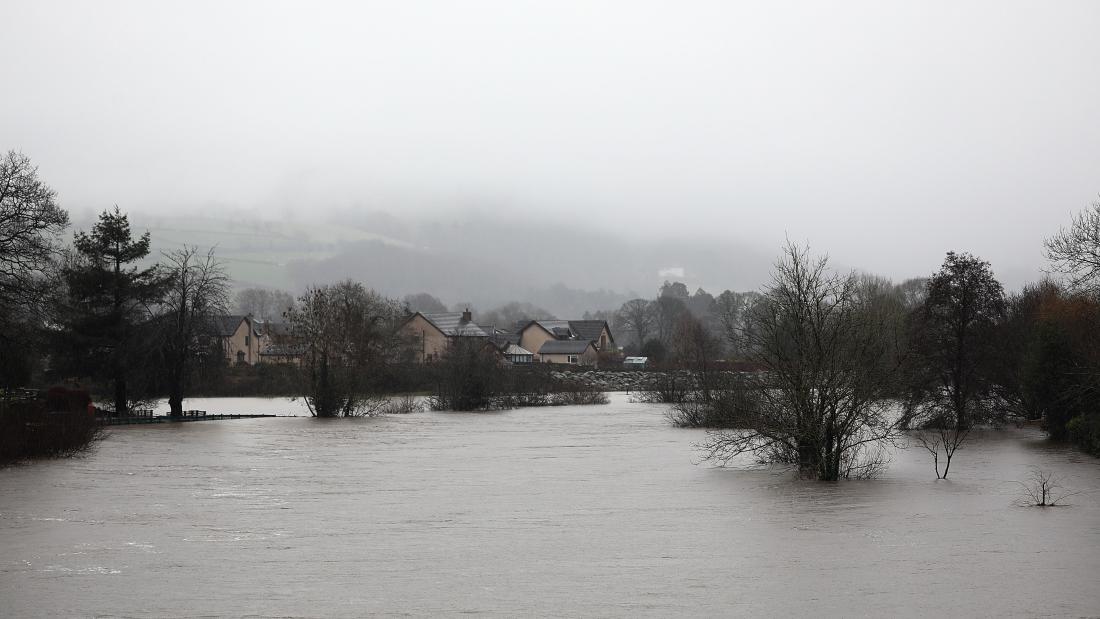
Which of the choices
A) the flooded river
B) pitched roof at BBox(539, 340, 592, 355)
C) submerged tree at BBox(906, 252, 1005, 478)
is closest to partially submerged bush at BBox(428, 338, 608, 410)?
submerged tree at BBox(906, 252, 1005, 478)

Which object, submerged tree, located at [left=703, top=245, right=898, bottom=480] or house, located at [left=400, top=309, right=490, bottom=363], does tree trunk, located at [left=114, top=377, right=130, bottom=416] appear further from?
house, located at [left=400, top=309, right=490, bottom=363]

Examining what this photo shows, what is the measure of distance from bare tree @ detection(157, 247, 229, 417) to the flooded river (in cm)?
2150

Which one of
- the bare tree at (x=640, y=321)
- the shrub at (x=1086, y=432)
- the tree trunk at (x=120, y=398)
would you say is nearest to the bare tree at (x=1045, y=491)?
the shrub at (x=1086, y=432)

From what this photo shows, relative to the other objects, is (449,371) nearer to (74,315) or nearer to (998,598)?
(74,315)

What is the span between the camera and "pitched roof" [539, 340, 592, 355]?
5310 inches

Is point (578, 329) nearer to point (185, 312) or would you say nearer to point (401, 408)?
point (401, 408)

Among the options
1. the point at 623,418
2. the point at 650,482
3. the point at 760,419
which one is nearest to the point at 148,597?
the point at 650,482

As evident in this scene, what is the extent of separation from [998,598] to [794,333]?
13.8m

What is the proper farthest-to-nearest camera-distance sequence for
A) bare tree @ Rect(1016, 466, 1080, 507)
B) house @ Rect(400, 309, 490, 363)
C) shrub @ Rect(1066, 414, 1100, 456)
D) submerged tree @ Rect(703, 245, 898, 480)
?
1. house @ Rect(400, 309, 490, 363)
2. shrub @ Rect(1066, 414, 1100, 456)
3. submerged tree @ Rect(703, 245, 898, 480)
4. bare tree @ Rect(1016, 466, 1080, 507)

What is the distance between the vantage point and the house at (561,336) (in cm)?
13600

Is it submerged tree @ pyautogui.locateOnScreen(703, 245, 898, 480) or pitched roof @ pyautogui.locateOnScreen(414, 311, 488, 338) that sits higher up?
pitched roof @ pyautogui.locateOnScreen(414, 311, 488, 338)

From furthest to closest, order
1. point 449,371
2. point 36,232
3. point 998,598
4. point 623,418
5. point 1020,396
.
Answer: point 449,371 < point 623,418 < point 1020,396 < point 36,232 < point 998,598

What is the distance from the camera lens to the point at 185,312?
54250mm

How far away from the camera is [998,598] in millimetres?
12867
